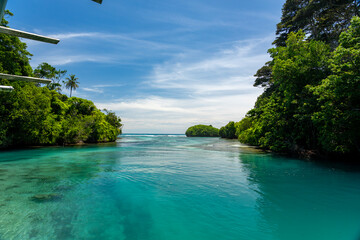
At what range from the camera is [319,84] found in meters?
17.4

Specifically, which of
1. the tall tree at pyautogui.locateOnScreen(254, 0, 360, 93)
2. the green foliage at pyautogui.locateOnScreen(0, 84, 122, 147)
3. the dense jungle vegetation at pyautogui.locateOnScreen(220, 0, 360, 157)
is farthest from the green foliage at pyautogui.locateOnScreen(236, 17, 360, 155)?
the green foliage at pyautogui.locateOnScreen(0, 84, 122, 147)

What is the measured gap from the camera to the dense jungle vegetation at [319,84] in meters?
12.3

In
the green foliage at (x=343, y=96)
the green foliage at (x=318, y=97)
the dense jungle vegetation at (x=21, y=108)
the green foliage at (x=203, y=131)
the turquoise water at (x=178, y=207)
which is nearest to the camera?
the turquoise water at (x=178, y=207)

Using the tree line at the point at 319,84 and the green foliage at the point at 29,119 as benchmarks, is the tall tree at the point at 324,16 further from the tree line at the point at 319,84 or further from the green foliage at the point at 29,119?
the green foliage at the point at 29,119

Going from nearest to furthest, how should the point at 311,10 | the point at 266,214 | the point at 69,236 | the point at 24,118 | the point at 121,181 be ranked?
the point at 69,236, the point at 266,214, the point at 121,181, the point at 311,10, the point at 24,118

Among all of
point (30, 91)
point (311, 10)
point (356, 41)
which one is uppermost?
point (311, 10)

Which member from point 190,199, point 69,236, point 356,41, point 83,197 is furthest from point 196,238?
point 356,41

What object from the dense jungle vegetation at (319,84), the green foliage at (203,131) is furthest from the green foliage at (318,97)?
the green foliage at (203,131)

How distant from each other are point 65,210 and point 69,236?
1.92 meters

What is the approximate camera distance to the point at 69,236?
4.67 metres

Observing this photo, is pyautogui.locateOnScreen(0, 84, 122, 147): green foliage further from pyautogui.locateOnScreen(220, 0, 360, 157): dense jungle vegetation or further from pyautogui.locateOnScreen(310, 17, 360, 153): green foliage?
pyautogui.locateOnScreen(310, 17, 360, 153): green foliage

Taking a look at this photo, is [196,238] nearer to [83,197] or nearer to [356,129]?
[83,197]

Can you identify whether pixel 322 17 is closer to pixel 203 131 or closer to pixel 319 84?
pixel 319 84

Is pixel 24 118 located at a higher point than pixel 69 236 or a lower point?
higher
